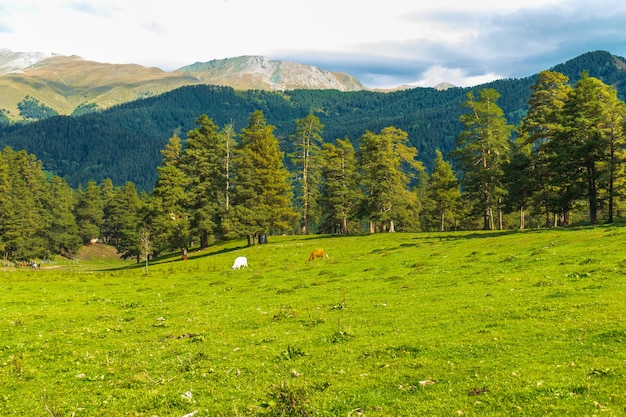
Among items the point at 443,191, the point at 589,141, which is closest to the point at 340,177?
the point at 443,191

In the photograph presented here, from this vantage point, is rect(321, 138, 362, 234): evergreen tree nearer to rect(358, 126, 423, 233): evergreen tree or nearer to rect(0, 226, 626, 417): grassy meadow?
rect(358, 126, 423, 233): evergreen tree

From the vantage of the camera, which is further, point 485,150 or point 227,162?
point 227,162

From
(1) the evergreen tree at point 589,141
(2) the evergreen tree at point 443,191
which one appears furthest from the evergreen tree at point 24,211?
(1) the evergreen tree at point 589,141

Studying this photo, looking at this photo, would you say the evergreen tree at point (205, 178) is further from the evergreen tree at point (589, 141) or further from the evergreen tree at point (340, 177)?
the evergreen tree at point (589, 141)

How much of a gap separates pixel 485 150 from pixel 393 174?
1541cm

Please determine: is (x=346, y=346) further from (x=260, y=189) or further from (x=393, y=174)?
(x=393, y=174)

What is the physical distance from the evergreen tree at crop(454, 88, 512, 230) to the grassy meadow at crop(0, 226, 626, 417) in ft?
112

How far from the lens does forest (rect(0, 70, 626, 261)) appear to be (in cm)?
5094

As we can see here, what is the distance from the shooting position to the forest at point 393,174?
50.9 meters

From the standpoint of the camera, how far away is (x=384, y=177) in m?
73.4

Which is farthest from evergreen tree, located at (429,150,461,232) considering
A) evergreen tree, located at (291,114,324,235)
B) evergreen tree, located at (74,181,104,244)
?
evergreen tree, located at (74,181,104,244)

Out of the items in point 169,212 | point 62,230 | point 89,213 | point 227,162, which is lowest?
point 62,230

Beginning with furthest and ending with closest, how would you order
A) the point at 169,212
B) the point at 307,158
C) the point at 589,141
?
1. the point at 307,158
2. the point at 169,212
3. the point at 589,141

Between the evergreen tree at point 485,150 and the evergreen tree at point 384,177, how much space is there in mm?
10592
